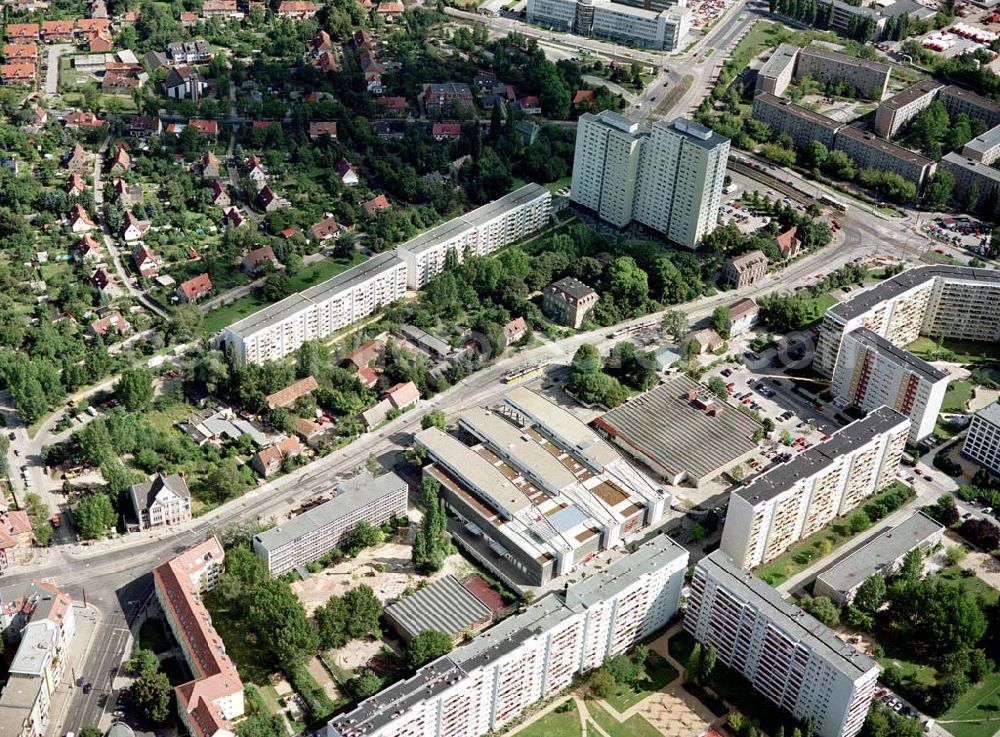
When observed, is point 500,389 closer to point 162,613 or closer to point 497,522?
point 497,522

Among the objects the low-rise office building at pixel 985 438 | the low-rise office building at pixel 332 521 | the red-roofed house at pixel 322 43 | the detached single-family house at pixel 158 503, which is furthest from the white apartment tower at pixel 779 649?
the red-roofed house at pixel 322 43

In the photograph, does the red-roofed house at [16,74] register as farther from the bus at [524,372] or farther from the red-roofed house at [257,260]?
the bus at [524,372]

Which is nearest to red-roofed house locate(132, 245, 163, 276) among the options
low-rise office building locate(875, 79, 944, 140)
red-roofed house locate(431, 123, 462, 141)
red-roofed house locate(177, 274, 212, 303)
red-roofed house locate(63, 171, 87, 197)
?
red-roofed house locate(177, 274, 212, 303)

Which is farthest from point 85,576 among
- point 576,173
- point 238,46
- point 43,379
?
point 238,46

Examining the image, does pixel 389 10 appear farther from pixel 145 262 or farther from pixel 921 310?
pixel 921 310

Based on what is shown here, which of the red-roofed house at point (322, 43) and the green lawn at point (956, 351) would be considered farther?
the red-roofed house at point (322, 43)

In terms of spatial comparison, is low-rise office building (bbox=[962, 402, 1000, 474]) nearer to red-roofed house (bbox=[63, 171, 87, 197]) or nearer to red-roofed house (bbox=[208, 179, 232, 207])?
red-roofed house (bbox=[208, 179, 232, 207])

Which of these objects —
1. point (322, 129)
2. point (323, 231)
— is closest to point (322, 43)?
point (322, 129)
